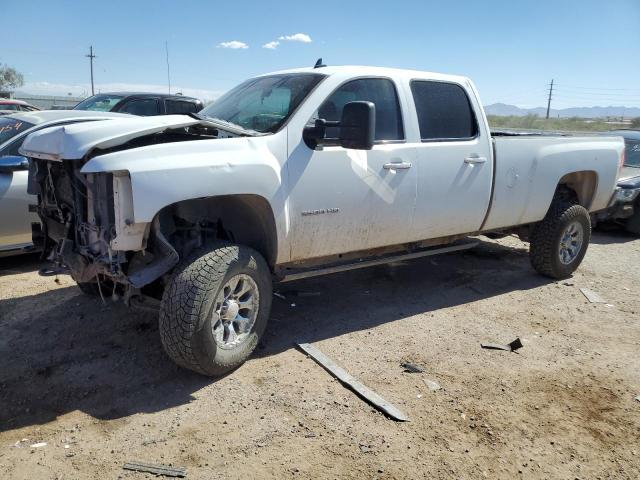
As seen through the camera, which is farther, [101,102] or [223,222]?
[101,102]

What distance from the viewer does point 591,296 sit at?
5898 mm

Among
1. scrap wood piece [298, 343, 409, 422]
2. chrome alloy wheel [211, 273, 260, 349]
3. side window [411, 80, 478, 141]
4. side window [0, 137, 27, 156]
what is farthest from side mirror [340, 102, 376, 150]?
side window [0, 137, 27, 156]

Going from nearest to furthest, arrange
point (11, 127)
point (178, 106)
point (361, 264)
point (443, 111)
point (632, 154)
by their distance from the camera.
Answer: point (361, 264), point (443, 111), point (11, 127), point (632, 154), point (178, 106)

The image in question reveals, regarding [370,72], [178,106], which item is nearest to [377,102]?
[370,72]

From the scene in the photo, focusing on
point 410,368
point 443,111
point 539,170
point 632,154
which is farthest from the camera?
point 632,154

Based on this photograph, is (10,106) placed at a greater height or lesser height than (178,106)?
greater

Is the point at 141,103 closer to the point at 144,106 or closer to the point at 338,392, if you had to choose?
the point at 144,106

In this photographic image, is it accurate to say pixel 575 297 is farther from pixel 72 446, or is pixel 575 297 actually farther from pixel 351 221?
pixel 72 446

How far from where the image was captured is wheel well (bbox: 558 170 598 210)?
6.35 m

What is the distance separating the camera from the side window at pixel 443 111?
481cm

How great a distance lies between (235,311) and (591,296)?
160 inches

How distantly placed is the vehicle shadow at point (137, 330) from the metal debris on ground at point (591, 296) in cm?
48

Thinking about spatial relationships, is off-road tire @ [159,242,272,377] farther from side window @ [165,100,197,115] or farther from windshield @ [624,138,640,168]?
windshield @ [624,138,640,168]

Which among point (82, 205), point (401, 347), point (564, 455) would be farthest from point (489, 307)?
point (82, 205)
